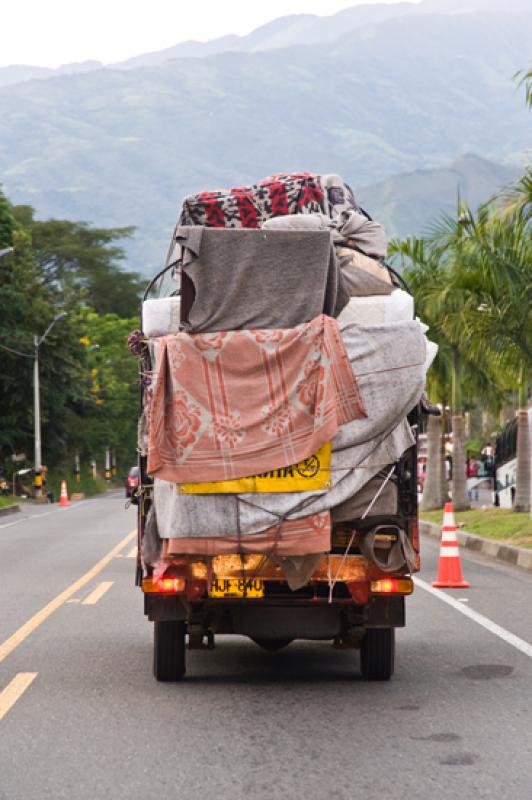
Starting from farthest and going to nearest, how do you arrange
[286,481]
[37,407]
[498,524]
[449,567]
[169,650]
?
1. [37,407]
2. [498,524]
3. [449,567]
4. [169,650]
5. [286,481]

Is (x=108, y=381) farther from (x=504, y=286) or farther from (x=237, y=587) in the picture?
(x=237, y=587)

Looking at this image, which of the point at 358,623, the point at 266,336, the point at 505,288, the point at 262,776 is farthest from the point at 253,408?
the point at 505,288

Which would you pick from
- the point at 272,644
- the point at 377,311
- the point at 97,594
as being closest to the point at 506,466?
the point at 97,594

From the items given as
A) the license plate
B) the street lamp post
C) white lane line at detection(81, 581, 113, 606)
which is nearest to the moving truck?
the license plate

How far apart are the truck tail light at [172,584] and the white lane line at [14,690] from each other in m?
1.10

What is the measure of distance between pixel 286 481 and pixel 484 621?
4.96 m

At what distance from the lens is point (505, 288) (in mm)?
22734

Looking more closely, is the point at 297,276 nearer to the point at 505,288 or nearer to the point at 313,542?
the point at 313,542

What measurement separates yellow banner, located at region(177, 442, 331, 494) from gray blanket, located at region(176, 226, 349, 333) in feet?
2.72

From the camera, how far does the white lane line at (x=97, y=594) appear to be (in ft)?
45.3

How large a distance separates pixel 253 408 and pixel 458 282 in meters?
17.6

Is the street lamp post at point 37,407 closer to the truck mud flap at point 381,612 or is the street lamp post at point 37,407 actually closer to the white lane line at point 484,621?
the white lane line at point 484,621

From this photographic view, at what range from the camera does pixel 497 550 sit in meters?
21.7

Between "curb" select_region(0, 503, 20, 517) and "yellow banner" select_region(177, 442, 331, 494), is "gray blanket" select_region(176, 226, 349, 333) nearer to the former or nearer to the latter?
"yellow banner" select_region(177, 442, 331, 494)
